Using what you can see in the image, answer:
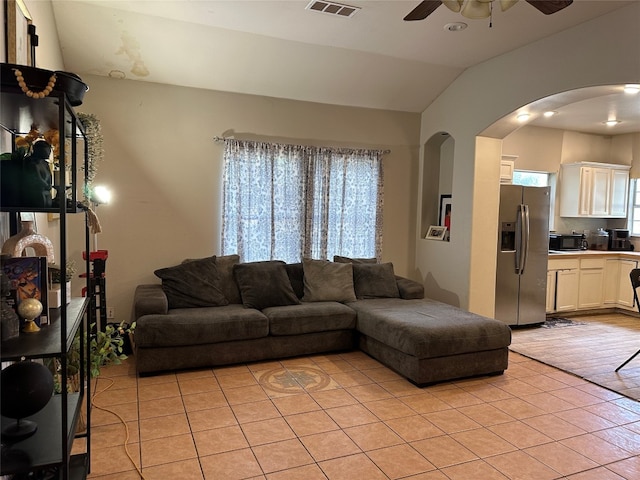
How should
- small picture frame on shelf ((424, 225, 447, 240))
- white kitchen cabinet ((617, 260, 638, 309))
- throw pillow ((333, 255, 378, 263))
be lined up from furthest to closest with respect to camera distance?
1. white kitchen cabinet ((617, 260, 638, 309))
2. small picture frame on shelf ((424, 225, 447, 240))
3. throw pillow ((333, 255, 378, 263))

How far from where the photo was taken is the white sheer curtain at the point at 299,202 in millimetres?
5000

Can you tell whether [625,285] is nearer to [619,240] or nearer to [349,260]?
[619,240]

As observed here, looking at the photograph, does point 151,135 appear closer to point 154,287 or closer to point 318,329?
point 154,287

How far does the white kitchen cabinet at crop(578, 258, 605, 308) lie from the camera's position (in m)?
6.30

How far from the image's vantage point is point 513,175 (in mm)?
6602

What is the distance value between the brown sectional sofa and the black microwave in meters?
2.69

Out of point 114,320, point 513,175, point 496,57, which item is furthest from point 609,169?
point 114,320

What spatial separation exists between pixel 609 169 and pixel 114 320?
6928 millimetres

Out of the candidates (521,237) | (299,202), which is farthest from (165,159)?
(521,237)

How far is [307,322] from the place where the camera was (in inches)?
169

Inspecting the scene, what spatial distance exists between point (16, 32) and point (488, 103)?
410 centimetres

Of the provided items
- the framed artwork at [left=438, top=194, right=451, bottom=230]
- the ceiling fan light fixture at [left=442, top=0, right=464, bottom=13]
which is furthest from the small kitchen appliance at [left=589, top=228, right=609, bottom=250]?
the ceiling fan light fixture at [left=442, top=0, right=464, bottom=13]

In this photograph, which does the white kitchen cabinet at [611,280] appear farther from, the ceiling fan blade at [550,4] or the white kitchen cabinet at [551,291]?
the ceiling fan blade at [550,4]

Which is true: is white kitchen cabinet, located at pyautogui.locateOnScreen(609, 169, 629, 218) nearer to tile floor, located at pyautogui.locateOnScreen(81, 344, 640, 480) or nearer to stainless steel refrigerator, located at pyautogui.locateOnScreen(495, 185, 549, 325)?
stainless steel refrigerator, located at pyautogui.locateOnScreen(495, 185, 549, 325)
